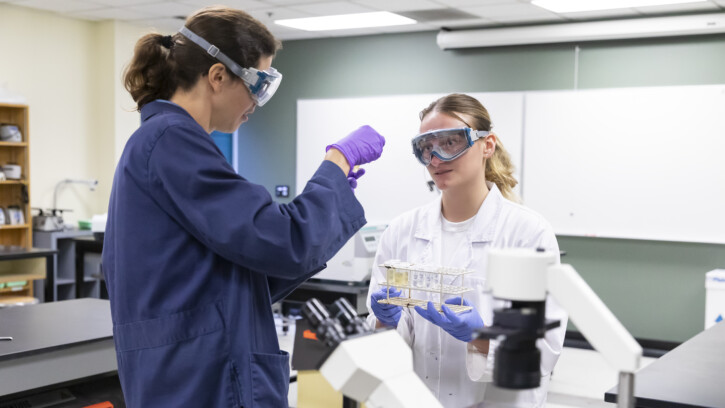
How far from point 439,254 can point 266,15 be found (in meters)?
5.00

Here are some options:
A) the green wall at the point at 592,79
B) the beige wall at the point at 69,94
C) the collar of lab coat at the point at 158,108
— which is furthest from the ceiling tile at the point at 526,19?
the collar of lab coat at the point at 158,108

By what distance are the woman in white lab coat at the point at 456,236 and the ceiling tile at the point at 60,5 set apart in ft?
16.8

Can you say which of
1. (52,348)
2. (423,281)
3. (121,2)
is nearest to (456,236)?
(423,281)

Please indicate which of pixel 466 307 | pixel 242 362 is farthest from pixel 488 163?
pixel 242 362

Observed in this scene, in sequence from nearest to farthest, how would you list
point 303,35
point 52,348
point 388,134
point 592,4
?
point 52,348 < point 592,4 < point 388,134 < point 303,35

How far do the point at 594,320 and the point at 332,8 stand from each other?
18.6ft

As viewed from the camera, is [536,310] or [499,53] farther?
[499,53]

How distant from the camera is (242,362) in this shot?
51.9 inches

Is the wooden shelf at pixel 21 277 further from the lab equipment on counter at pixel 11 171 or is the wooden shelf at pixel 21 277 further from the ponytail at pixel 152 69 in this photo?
the ponytail at pixel 152 69

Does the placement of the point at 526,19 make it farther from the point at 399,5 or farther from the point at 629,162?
the point at 629,162

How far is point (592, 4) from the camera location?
5691mm

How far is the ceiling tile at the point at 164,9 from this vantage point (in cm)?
609

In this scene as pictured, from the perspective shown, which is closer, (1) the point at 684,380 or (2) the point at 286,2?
(1) the point at 684,380

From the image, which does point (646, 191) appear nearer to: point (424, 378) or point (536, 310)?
point (424, 378)
